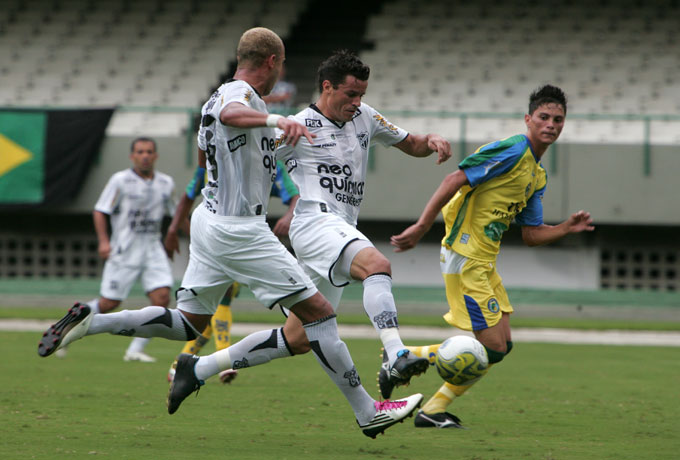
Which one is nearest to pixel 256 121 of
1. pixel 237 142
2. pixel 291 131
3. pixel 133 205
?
pixel 291 131

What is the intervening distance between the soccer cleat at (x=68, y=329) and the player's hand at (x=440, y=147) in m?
2.35

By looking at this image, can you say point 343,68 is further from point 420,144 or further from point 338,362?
point 338,362

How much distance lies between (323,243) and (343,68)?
1.13m

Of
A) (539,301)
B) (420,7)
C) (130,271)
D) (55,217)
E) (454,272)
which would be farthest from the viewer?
(420,7)

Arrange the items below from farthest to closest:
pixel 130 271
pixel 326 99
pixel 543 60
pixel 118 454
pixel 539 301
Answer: pixel 543 60, pixel 539 301, pixel 130 271, pixel 326 99, pixel 118 454

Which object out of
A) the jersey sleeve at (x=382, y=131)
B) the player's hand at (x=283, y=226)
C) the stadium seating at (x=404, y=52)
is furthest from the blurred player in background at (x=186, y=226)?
the stadium seating at (x=404, y=52)

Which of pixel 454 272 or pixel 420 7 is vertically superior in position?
pixel 420 7

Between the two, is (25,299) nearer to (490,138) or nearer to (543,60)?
(490,138)

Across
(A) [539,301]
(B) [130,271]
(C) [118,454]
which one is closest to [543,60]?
(A) [539,301]

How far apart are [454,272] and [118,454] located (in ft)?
9.01

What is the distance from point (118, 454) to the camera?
514 cm

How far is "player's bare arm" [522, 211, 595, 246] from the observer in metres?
6.68

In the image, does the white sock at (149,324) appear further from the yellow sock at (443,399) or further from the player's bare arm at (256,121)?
the yellow sock at (443,399)

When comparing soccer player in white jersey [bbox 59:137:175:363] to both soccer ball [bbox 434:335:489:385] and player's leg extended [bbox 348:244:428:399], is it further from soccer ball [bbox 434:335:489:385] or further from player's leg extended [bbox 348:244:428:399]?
soccer ball [bbox 434:335:489:385]
